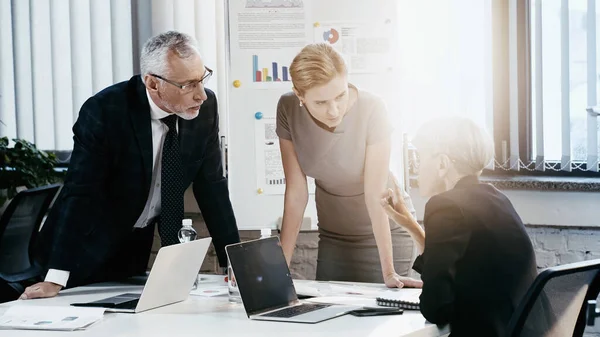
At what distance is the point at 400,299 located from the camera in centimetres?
194

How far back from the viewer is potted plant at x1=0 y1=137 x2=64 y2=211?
11.5ft

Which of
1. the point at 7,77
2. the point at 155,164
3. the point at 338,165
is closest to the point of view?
the point at 155,164

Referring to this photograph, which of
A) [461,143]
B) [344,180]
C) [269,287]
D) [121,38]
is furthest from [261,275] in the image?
[121,38]

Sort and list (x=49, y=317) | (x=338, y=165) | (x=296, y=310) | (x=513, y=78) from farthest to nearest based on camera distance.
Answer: (x=513, y=78) < (x=338, y=165) < (x=296, y=310) < (x=49, y=317)

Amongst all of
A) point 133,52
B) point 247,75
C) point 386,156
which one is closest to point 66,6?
point 133,52

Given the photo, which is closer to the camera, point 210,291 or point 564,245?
point 210,291

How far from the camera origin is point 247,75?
3.32m

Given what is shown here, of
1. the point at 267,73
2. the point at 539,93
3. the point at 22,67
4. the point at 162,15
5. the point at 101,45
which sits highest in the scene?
the point at 162,15

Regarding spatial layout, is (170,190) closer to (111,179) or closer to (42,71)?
(111,179)

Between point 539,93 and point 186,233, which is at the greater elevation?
point 539,93

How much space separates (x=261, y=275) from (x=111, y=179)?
67 cm

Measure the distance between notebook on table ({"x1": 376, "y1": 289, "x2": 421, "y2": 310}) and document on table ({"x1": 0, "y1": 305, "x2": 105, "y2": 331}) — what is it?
2.29 ft

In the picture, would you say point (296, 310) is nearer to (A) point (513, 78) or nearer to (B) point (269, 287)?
(B) point (269, 287)

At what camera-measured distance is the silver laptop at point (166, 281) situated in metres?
1.89
